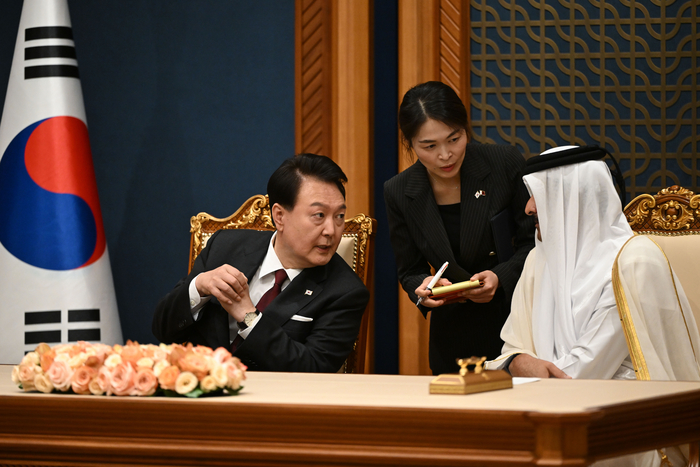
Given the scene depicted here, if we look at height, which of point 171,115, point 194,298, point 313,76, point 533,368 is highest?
point 313,76

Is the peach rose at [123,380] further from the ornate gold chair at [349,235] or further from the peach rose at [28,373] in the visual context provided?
the ornate gold chair at [349,235]

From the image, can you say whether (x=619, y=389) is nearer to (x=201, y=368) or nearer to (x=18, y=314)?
(x=201, y=368)

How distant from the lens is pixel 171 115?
3.96m

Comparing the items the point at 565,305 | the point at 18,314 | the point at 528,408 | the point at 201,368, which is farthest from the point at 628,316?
the point at 18,314

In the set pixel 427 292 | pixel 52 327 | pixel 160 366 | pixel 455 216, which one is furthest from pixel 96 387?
pixel 52 327

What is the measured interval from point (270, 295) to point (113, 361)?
1093 mm

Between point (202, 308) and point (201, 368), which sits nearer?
point (201, 368)

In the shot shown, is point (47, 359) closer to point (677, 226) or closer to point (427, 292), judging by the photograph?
point (427, 292)

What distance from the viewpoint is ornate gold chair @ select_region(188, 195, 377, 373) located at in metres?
2.81

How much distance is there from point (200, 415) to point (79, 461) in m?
0.27

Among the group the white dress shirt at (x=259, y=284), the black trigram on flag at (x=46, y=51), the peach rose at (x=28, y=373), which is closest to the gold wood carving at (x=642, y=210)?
the white dress shirt at (x=259, y=284)

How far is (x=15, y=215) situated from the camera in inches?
131

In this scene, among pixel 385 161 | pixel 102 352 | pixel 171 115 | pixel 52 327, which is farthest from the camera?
pixel 171 115

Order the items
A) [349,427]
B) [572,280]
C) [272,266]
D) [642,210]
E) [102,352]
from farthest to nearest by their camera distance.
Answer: [642,210] < [272,266] < [572,280] < [102,352] < [349,427]
